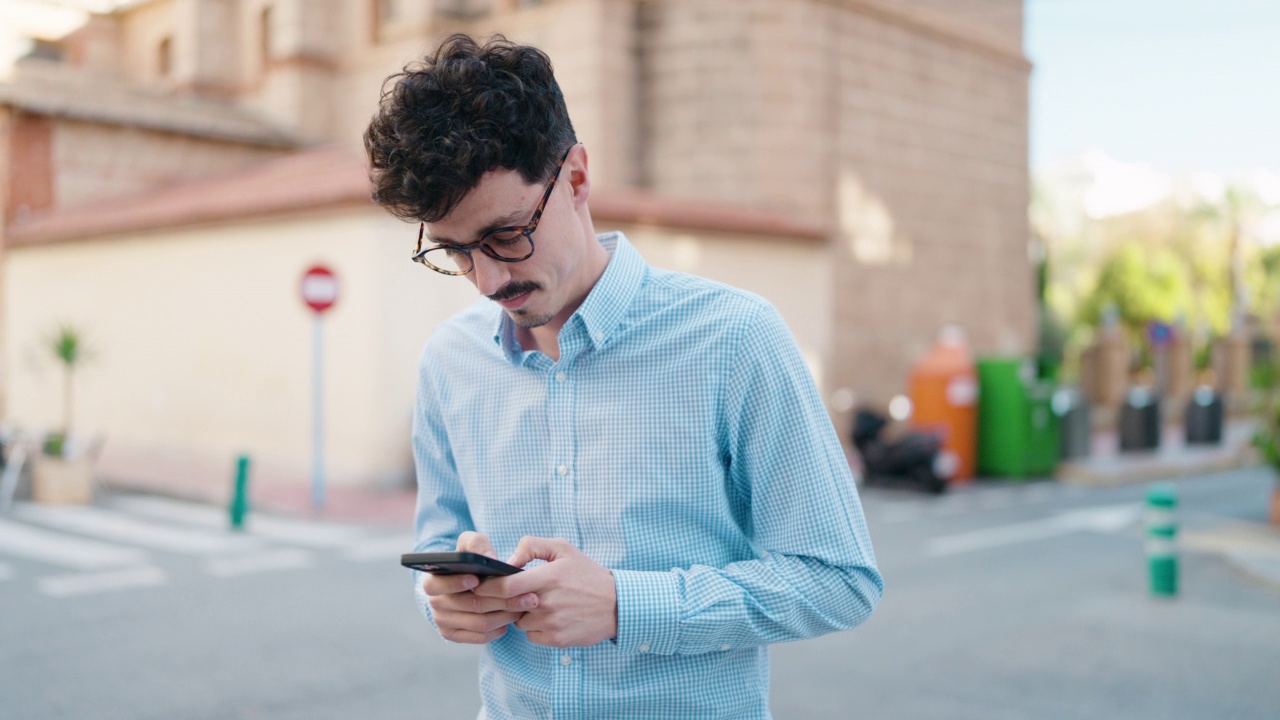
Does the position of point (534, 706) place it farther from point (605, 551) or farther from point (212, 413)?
point (212, 413)

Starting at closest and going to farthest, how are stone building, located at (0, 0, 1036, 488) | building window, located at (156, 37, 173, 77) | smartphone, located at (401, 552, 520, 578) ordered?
smartphone, located at (401, 552, 520, 578) → stone building, located at (0, 0, 1036, 488) → building window, located at (156, 37, 173, 77)

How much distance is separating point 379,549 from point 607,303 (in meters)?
8.08

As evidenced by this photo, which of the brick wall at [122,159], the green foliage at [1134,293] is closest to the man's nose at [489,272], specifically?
the brick wall at [122,159]

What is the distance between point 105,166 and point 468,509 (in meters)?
22.4

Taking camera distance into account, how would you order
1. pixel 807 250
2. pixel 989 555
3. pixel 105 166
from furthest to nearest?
pixel 105 166 → pixel 807 250 → pixel 989 555

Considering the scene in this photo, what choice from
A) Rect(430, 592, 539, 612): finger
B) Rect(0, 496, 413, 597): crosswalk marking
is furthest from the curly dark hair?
Rect(0, 496, 413, 597): crosswalk marking

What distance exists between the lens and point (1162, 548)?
7.73 meters

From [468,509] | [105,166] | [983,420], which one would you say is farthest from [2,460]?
[468,509]

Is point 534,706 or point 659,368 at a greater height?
point 659,368

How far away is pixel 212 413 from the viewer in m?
15.9

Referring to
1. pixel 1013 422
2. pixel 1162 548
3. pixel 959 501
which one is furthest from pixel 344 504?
pixel 1013 422

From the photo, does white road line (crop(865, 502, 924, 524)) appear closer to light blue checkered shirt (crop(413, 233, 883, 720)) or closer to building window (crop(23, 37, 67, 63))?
light blue checkered shirt (crop(413, 233, 883, 720))

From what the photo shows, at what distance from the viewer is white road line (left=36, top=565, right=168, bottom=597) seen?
7828 millimetres

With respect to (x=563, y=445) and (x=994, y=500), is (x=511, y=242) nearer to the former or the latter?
(x=563, y=445)
